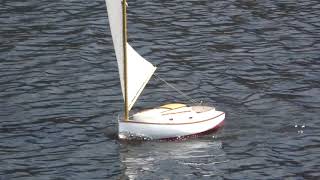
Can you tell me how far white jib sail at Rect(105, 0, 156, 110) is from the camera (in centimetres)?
4916

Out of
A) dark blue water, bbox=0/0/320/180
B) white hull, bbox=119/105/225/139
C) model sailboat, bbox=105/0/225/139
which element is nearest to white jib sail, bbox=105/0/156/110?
model sailboat, bbox=105/0/225/139

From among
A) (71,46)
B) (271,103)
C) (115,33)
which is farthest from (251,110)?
(71,46)

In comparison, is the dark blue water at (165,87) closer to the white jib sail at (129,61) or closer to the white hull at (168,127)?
the white hull at (168,127)

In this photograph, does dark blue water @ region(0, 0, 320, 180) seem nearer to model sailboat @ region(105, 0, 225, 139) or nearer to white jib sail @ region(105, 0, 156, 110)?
model sailboat @ region(105, 0, 225, 139)

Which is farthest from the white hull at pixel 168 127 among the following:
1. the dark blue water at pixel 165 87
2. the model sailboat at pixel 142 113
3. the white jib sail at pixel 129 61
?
the white jib sail at pixel 129 61

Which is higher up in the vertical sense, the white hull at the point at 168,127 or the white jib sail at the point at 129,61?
→ the white jib sail at the point at 129,61

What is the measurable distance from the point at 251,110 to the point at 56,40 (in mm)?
18034

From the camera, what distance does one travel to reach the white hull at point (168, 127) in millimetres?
49094

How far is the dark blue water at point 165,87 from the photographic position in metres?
46.4

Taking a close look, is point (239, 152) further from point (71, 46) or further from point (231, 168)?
point (71, 46)

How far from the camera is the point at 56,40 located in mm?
64750

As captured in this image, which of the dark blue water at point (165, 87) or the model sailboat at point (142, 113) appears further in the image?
the model sailboat at point (142, 113)

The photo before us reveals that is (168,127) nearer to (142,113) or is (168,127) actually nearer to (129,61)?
(142,113)

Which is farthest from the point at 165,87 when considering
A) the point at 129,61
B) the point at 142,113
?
the point at 142,113
